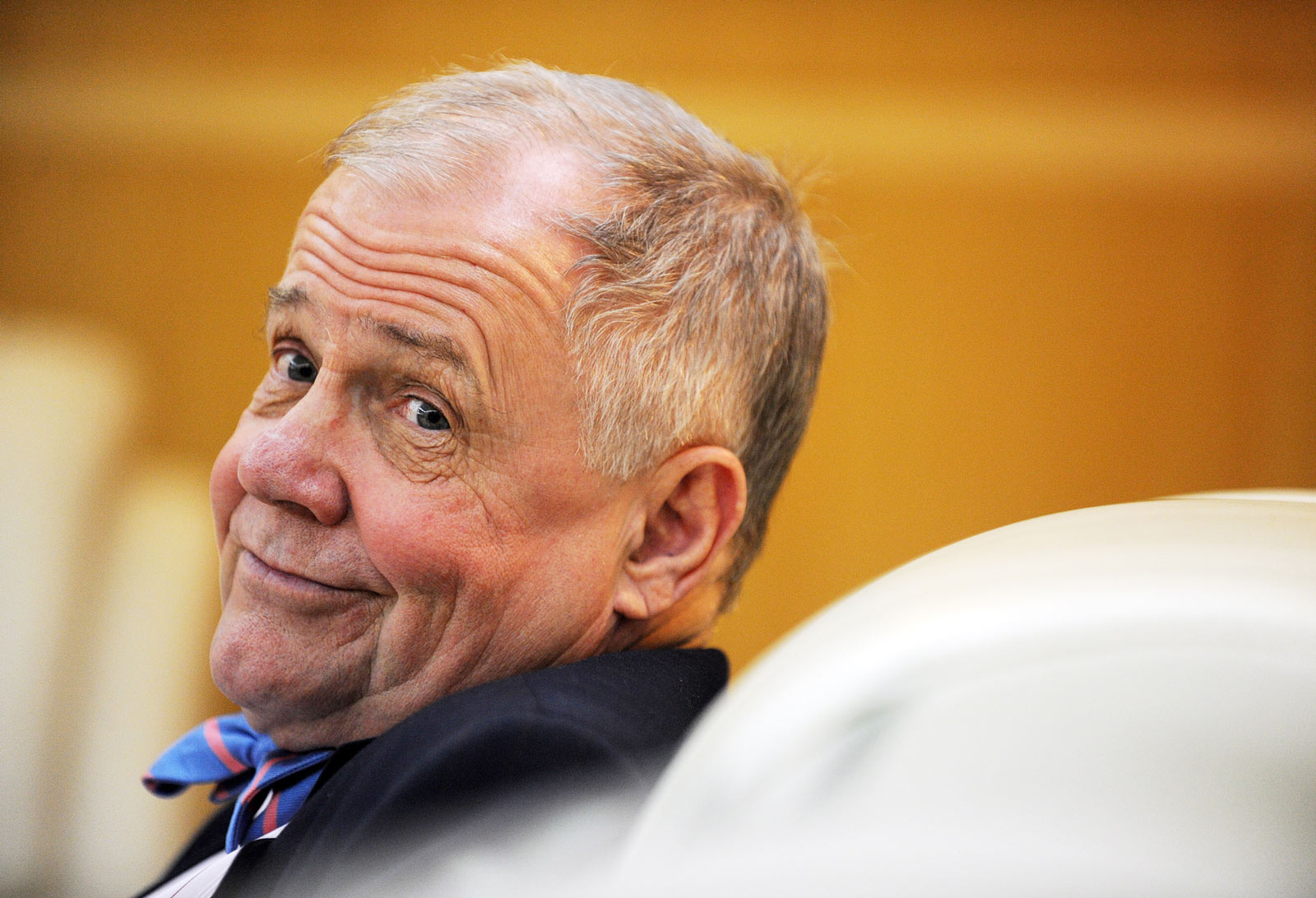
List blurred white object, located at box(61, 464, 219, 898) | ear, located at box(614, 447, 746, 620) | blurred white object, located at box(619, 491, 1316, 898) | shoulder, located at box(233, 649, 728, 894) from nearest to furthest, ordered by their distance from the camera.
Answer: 1. blurred white object, located at box(619, 491, 1316, 898)
2. shoulder, located at box(233, 649, 728, 894)
3. ear, located at box(614, 447, 746, 620)
4. blurred white object, located at box(61, 464, 219, 898)

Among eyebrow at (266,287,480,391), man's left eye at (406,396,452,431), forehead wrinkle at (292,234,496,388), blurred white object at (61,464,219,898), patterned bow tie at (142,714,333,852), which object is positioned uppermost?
forehead wrinkle at (292,234,496,388)

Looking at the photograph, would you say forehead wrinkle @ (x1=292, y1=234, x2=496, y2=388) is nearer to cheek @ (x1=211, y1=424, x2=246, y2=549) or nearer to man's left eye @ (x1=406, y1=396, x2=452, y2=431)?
man's left eye @ (x1=406, y1=396, x2=452, y2=431)

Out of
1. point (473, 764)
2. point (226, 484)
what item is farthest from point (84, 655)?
point (473, 764)

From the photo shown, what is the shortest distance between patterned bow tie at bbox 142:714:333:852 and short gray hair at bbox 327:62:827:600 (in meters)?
0.38

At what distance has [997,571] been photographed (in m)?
0.51

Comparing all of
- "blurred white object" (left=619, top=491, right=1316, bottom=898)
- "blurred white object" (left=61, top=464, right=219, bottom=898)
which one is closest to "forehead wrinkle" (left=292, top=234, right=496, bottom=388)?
"blurred white object" (left=619, top=491, right=1316, bottom=898)

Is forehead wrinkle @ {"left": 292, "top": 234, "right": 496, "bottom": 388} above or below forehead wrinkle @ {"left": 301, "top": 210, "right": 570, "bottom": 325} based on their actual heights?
below

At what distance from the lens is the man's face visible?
918 millimetres

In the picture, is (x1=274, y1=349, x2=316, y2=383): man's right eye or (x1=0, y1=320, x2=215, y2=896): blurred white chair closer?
(x1=274, y1=349, x2=316, y2=383): man's right eye

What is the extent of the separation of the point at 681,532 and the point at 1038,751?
0.62 meters

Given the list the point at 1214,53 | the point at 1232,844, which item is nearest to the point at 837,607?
the point at 1232,844

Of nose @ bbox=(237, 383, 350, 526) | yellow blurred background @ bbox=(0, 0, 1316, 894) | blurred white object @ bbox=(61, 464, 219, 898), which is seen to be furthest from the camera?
yellow blurred background @ bbox=(0, 0, 1316, 894)

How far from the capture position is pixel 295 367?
3.43 ft

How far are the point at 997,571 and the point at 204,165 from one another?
3.35m
